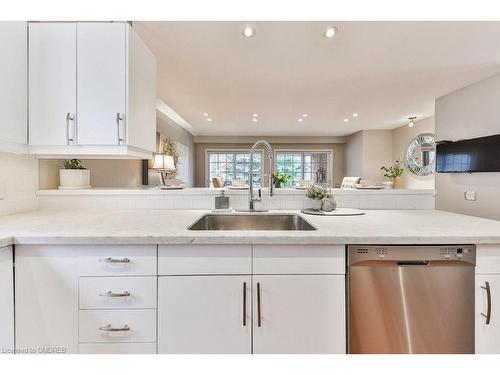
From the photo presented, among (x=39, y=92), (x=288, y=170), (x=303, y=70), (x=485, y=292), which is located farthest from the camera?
(x=288, y=170)

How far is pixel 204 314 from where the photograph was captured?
1103mm

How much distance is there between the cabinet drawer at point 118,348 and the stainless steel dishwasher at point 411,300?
85cm

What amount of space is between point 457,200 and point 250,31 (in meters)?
3.65

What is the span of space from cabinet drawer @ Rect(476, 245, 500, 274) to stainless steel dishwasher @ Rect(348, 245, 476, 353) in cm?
3

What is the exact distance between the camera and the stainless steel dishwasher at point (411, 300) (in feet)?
3.60

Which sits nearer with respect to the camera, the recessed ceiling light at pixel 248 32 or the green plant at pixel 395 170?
the recessed ceiling light at pixel 248 32

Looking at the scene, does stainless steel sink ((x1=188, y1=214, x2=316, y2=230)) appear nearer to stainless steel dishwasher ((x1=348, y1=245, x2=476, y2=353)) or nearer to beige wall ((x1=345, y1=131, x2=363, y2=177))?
stainless steel dishwasher ((x1=348, y1=245, x2=476, y2=353))

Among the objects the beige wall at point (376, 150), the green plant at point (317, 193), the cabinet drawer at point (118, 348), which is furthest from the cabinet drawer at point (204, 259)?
the beige wall at point (376, 150)

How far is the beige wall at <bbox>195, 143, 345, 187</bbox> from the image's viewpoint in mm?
7793

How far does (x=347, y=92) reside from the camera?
11.7 ft

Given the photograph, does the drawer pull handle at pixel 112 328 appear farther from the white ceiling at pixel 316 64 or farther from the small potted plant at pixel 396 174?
the small potted plant at pixel 396 174

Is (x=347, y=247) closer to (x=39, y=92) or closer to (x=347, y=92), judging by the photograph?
(x=39, y=92)

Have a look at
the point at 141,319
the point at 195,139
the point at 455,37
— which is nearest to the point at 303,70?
the point at 455,37

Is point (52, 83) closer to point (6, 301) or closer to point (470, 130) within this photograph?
point (6, 301)
